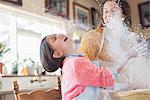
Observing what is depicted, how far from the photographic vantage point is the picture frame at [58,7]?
7.67 ft

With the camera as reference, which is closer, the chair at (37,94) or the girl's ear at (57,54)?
the girl's ear at (57,54)

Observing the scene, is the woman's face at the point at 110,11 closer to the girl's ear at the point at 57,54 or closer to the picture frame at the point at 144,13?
the girl's ear at the point at 57,54

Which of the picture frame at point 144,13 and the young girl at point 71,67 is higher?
the picture frame at point 144,13

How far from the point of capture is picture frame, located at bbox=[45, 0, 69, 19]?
234 centimetres

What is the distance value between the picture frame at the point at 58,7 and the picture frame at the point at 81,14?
0.15m

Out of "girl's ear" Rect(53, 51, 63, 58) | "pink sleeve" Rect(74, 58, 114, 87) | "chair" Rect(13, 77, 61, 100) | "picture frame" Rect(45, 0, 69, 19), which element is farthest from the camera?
"picture frame" Rect(45, 0, 69, 19)

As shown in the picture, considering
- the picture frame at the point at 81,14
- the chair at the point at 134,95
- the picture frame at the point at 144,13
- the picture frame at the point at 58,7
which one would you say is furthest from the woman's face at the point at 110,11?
the picture frame at the point at 144,13

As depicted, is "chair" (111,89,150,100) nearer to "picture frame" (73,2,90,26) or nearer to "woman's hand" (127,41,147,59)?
"woman's hand" (127,41,147,59)

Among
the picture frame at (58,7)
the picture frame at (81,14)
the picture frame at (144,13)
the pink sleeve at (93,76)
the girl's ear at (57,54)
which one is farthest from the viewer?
the picture frame at (144,13)

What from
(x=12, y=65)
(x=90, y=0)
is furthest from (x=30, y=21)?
(x=90, y=0)

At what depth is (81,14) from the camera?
283 cm

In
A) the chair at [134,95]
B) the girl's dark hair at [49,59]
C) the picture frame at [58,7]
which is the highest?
the picture frame at [58,7]

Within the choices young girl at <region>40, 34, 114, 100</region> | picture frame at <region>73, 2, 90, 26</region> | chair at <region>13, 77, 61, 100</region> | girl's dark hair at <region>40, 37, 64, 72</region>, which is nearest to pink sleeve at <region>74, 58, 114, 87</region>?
young girl at <region>40, 34, 114, 100</region>

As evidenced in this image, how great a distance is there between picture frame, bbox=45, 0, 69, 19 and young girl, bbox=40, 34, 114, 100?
5.64ft
